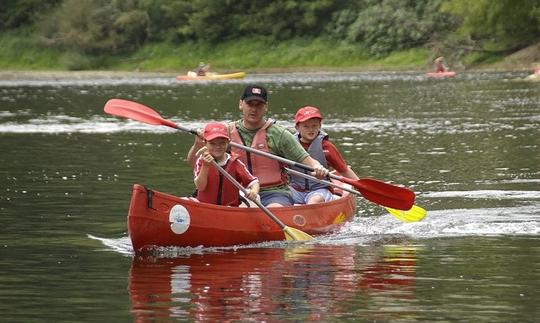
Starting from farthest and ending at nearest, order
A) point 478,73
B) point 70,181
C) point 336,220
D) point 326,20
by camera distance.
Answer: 1. point 326,20
2. point 478,73
3. point 70,181
4. point 336,220

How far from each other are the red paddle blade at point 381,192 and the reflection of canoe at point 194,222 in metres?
1.20

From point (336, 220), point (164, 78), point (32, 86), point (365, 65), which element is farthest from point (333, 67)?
point (336, 220)

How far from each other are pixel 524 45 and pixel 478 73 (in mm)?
5425

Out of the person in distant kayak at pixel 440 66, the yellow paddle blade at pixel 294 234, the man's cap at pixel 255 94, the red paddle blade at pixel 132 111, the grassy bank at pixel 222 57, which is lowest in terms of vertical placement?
the yellow paddle blade at pixel 294 234

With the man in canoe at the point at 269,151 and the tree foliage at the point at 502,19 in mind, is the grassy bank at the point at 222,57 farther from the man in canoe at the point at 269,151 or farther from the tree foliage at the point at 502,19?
the man in canoe at the point at 269,151

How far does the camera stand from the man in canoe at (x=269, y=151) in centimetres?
1499

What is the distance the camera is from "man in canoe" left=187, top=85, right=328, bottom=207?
49.2 ft

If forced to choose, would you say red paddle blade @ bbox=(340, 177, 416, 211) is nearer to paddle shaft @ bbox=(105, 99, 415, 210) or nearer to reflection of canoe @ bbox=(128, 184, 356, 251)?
paddle shaft @ bbox=(105, 99, 415, 210)

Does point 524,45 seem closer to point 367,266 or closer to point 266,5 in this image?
point 266,5

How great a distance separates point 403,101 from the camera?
141 ft

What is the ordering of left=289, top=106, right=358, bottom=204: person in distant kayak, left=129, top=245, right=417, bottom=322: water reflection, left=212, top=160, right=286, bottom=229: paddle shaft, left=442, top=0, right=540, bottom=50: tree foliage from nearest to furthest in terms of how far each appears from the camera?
left=129, top=245, right=417, bottom=322: water reflection, left=212, top=160, right=286, bottom=229: paddle shaft, left=289, top=106, right=358, bottom=204: person in distant kayak, left=442, top=0, right=540, bottom=50: tree foliage

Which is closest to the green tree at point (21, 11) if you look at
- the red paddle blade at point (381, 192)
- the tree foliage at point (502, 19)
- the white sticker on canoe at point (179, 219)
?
the tree foliage at point (502, 19)

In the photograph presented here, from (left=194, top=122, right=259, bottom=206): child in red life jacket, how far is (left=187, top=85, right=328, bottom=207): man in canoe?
2.00ft

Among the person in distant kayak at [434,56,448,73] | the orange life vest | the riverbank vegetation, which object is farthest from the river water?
the riverbank vegetation
